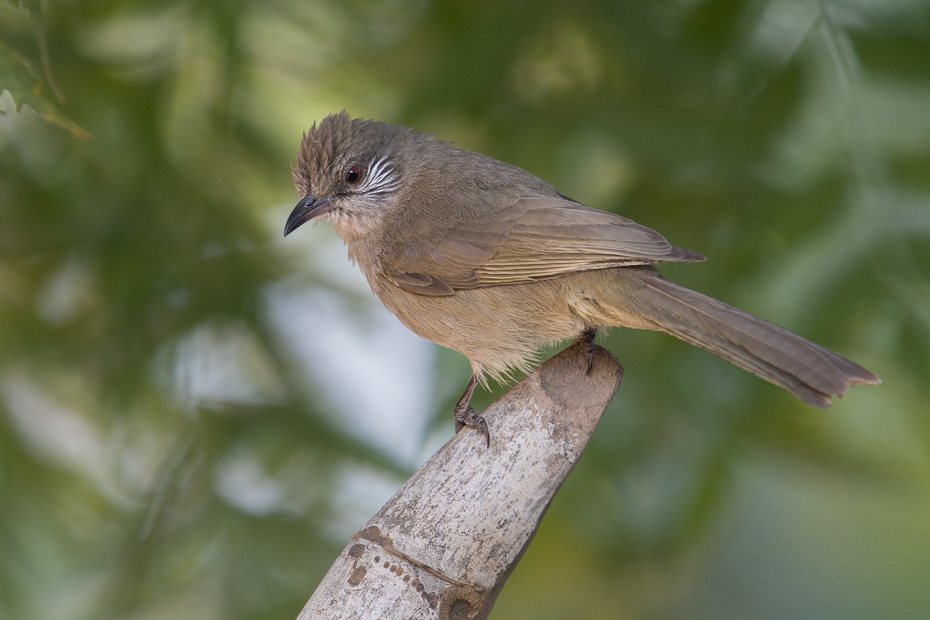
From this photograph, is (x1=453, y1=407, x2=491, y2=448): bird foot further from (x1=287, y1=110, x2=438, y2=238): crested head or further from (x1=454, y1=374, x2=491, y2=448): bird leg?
(x1=287, y1=110, x2=438, y2=238): crested head

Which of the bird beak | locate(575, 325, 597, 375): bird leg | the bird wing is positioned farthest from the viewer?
the bird beak

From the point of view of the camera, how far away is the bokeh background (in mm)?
2414

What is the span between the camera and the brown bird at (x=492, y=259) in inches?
66.1

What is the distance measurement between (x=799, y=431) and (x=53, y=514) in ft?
8.32

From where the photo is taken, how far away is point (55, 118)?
5.05 ft

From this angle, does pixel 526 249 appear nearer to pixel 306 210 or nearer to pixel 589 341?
pixel 589 341

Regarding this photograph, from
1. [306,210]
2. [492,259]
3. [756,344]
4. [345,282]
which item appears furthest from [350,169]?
[756,344]

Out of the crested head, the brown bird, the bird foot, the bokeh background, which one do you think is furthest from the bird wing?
the bokeh background

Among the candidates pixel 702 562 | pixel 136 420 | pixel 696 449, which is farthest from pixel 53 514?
pixel 702 562

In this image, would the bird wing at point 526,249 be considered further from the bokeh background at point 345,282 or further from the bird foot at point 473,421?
the bokeh background at point 345,282

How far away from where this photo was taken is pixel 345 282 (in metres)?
2.88

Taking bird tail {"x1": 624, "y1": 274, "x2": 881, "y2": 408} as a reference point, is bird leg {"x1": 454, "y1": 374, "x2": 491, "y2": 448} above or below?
below

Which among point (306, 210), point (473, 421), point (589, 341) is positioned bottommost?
point (473, 421)

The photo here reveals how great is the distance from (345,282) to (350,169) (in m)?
0.73
